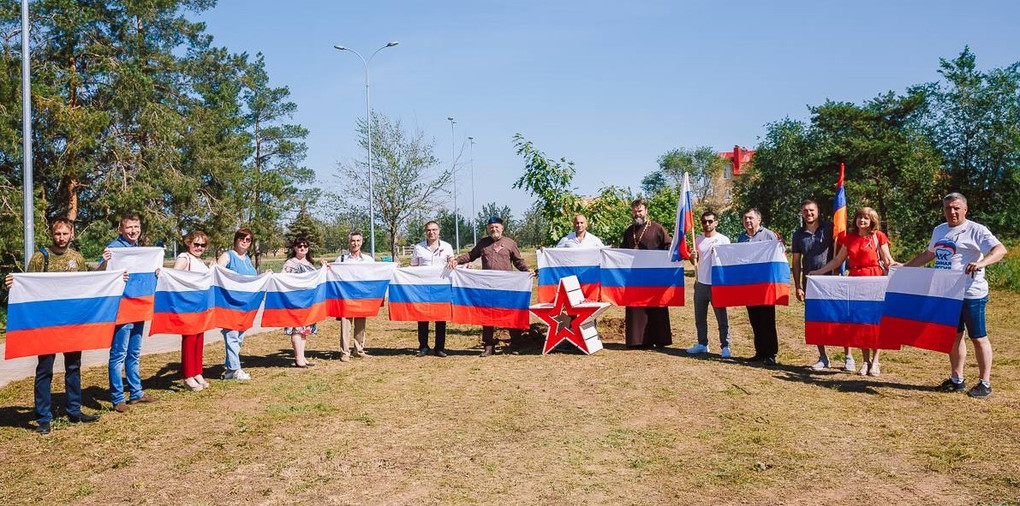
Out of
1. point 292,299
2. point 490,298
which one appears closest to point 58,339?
Answer: point 292,299

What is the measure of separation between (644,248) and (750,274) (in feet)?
6.08

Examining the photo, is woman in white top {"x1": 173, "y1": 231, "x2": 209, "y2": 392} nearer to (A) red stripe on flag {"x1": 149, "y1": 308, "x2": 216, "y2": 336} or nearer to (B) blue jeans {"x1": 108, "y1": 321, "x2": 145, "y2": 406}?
(A) red stripe on flag {"x1": 149, "y1": 308, "x2": 216, "y2": 336}

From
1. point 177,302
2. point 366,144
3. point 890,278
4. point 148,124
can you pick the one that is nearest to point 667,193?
point 366,144

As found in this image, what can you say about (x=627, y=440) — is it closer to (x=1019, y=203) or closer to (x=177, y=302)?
(x=177, y=302)

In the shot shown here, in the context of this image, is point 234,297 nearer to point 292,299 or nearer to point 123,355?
point 292,299

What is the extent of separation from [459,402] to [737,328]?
313 inches

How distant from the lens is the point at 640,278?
10562mm

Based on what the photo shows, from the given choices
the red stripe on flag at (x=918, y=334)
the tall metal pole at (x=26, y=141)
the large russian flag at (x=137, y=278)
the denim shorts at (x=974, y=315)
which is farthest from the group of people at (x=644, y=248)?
the tall metal pole at (x=26, y=141)

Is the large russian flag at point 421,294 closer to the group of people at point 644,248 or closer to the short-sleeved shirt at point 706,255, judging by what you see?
the group of people at point 644,248

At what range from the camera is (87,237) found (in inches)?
842

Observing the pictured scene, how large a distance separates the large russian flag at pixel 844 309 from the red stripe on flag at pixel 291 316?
6.43 meters

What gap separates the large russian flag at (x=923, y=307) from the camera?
6988 mm

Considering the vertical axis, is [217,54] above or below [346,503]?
above

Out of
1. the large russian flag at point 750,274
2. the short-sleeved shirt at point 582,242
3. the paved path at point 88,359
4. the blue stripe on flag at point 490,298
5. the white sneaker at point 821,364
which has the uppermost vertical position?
the short-sleeved shirt at point 582,242
